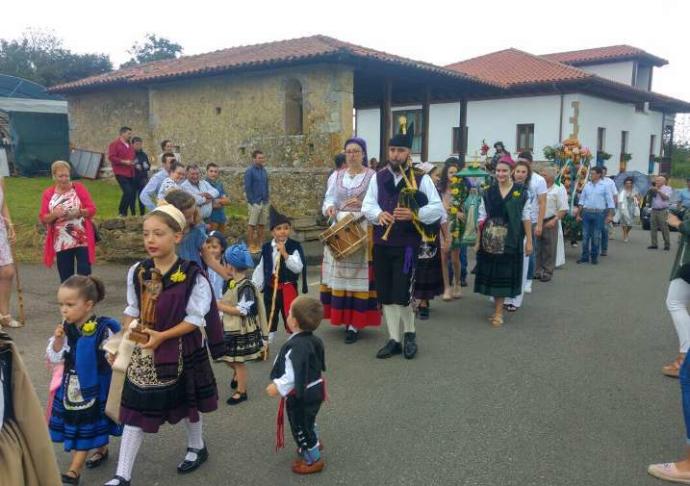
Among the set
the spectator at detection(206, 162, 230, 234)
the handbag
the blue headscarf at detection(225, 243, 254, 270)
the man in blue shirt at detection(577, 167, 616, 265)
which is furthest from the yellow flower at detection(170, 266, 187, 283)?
the man in blue shirt at detection(577, 167, 616, 265)

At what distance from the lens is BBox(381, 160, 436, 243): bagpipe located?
5.34 meters

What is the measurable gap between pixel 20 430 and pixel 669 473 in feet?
11.1

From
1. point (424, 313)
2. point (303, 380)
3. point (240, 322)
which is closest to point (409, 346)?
point (424, 313)

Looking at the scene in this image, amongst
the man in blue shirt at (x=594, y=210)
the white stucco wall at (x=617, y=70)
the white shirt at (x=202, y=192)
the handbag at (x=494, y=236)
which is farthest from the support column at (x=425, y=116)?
the white stucco wall at (x=617, y=70)

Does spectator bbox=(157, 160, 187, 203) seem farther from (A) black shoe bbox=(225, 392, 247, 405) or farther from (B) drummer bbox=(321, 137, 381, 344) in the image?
(A) black shoe bbox=(225, 392, 247, 405)

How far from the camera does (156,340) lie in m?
→ 3.09

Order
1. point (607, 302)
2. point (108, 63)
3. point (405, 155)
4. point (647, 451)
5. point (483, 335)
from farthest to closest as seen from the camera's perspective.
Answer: point (108, 63)
point (607, 302)
point (483, 335)
point (405, 155)
point (647, 451)

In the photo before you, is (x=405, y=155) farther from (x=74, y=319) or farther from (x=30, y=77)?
(x=30, y=77)

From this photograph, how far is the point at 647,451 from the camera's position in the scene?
147 inches

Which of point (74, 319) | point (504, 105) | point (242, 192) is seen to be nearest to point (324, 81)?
point (242, 192)

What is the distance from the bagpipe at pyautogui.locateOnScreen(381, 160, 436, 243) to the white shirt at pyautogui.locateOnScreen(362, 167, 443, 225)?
41mm

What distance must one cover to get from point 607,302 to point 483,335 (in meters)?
2.53

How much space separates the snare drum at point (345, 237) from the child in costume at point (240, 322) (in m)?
1.29

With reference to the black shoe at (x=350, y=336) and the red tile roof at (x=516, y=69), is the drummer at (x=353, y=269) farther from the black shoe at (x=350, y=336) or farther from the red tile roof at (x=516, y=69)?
the red tile roof at (x=516, y=69)
